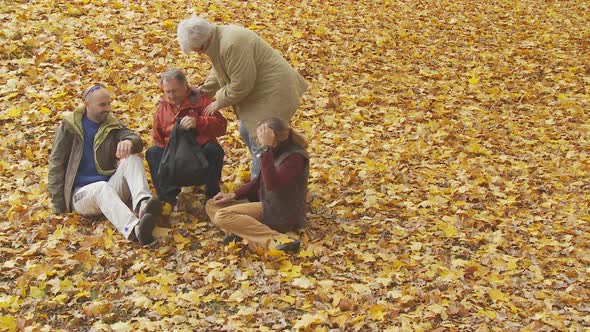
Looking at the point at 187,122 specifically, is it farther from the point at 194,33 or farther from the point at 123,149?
the point at 194,33

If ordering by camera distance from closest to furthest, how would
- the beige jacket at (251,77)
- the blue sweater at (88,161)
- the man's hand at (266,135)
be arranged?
the man's hand at (266,135), the beige jacket at (251,77), the blue sweater at (88,161)

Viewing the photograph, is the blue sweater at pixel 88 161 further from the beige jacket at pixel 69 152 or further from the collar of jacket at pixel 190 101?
the collar of jacket at pixel 190 101

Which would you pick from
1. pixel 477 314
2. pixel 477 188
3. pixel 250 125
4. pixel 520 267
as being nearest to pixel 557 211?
pixel 477 188

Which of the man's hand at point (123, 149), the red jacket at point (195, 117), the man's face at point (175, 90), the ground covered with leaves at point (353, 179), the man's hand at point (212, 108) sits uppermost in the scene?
the man's face at point (175, 90)

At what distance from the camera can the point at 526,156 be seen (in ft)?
25.8

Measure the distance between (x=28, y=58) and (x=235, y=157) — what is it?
3688 mm

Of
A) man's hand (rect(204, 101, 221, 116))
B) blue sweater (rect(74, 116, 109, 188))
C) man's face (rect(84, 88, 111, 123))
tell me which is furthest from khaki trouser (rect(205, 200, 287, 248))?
man's face (rect(84, 88, 111, 123))

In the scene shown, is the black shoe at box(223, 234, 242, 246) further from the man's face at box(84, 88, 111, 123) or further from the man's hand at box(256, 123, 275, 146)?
the man's face at box(84, 88, 111, 123)

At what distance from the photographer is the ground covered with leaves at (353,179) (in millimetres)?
4734

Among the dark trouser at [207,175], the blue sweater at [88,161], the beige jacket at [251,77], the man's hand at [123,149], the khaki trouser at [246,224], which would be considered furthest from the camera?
the dark trouser at [207,175]

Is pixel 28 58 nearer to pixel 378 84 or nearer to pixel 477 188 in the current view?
pixel 378 84

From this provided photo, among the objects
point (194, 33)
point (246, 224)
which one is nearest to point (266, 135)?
point (246, 224)

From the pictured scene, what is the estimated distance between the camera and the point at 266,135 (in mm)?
5230

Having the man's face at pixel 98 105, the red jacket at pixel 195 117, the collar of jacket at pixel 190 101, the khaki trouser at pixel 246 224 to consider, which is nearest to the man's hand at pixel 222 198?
the khaki trouser at pixel 246 224
